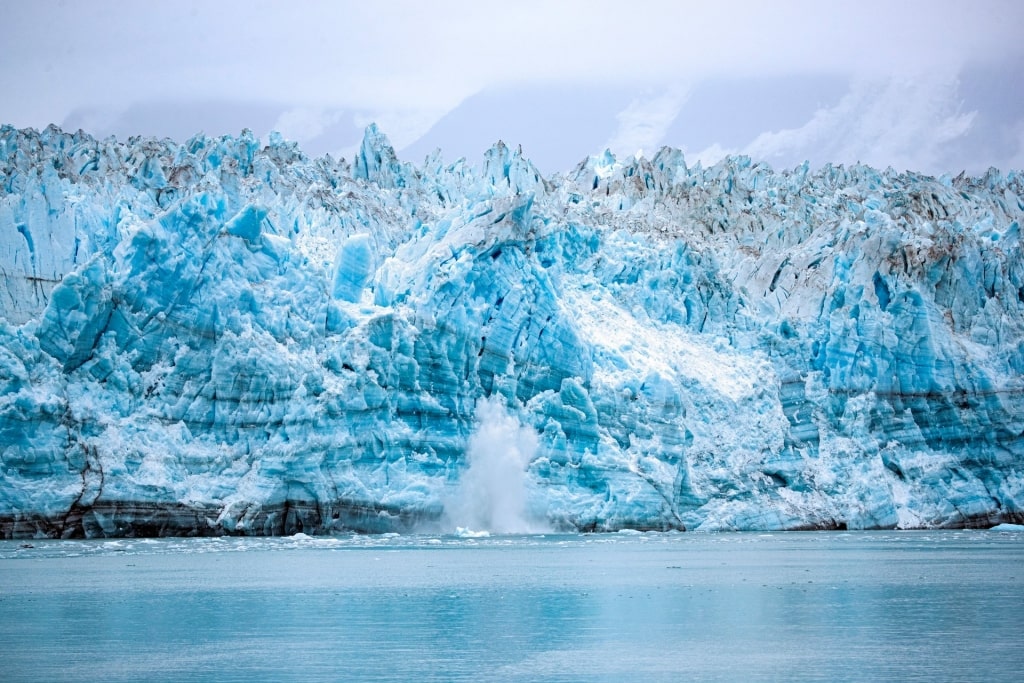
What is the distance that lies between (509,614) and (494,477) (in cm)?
1579

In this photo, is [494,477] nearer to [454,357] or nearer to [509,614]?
[454,357]

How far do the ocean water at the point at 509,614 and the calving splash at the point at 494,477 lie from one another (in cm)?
466

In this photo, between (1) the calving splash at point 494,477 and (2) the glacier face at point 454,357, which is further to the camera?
(1) the calving splash at point 494,477

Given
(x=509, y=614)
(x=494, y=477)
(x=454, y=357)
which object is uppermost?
(x=454, y=357)

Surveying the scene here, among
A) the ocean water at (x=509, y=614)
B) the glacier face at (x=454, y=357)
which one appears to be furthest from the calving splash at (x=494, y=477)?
the ocean water at (x=509, y=614)

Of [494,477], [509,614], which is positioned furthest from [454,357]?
[509,614]

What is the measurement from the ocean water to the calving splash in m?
4.66

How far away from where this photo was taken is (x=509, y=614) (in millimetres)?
15180

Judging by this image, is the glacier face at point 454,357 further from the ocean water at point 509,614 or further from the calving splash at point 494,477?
the ocean water at point 509,614

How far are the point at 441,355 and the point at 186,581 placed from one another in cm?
1185

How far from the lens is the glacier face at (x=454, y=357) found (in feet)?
94.3

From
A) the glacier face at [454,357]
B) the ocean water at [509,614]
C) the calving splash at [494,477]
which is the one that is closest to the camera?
the ocean water at [509,614]

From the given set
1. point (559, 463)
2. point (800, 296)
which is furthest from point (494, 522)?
point (800, 296)

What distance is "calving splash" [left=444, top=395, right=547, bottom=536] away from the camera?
30.9m
